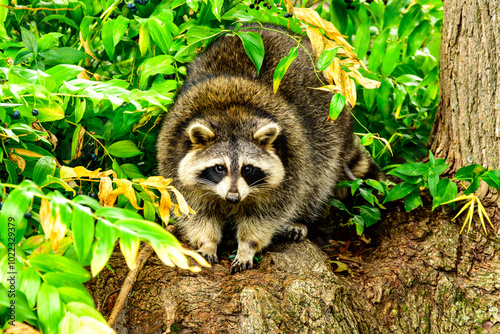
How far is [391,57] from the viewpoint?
4.13 meters

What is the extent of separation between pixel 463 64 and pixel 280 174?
1610mm

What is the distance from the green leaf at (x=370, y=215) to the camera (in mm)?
3799

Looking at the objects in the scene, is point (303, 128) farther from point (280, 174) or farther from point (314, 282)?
point (314, 282)

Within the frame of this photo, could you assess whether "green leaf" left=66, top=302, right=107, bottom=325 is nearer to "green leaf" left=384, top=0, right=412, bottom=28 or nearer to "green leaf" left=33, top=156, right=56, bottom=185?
"green leaf" left=33, top=156, right=56, bottom=185

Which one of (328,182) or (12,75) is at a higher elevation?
(12,75)

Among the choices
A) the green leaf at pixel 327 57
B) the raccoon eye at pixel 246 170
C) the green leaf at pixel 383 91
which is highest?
→ the green leaf at pixel 327 57

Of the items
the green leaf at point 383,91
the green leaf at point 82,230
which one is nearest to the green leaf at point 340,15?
the green leaf at point 383,91

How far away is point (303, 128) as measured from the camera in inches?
160

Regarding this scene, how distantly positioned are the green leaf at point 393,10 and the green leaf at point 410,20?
0.14 m

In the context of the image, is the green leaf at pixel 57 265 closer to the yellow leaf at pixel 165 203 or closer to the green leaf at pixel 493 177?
the yellow leaf at pixel 165 203

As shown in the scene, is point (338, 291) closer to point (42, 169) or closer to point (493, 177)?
point (493, 177)

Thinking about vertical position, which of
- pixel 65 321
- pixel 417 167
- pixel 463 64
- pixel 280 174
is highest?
pixel 463 64

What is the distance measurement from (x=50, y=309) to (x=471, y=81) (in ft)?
10.5

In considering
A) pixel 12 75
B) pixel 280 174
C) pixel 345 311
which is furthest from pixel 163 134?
pixel 345 311
